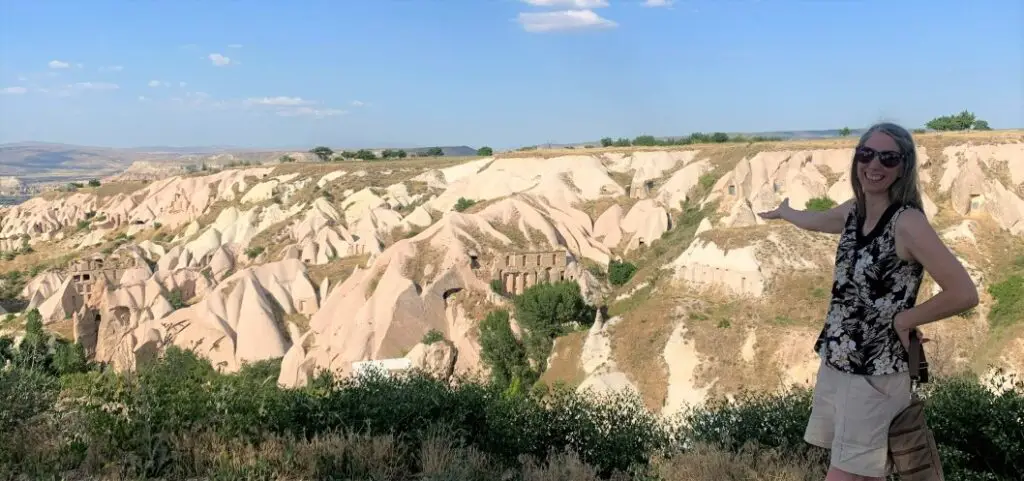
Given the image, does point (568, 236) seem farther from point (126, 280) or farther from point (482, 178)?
point (126, 280)

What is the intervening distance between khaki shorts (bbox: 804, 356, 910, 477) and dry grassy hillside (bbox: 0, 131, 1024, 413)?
1299 centimetres

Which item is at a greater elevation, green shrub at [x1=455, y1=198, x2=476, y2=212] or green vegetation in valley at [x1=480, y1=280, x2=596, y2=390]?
green shrub at [x1=455, y1=198, x2=476, y2=212]

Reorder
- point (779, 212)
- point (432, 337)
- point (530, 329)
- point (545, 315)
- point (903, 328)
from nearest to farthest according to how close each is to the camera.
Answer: point (903, 328), point (779, 212), point (432, 337), point (530, 329), point (545, 315)

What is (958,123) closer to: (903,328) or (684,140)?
(684,140)

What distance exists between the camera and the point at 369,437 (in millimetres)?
5184

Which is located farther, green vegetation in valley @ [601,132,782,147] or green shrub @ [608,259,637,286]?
green vegetation in valley @ [601,132,782,147]

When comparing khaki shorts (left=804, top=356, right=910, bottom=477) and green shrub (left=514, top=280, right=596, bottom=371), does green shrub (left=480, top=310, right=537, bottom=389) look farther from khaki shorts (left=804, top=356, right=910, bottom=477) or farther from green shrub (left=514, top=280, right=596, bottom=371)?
khaki shorts (left=804, top=356, right=910, bottom=477)

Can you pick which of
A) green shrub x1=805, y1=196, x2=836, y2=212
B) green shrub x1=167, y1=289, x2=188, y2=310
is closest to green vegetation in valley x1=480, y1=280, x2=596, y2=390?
green shrub x1=805, y1=196, x2=836, y2=212

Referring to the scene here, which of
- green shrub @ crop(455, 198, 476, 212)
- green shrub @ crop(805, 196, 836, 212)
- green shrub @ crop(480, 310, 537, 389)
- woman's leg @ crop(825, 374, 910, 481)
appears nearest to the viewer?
woman's leg @ crop(825, 374, 910, 481)

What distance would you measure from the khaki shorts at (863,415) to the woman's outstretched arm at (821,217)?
0.68 m

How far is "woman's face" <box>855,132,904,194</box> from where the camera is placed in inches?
116

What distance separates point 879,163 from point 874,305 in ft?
1.88

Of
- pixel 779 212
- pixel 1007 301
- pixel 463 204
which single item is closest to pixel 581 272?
pixel 1007 301

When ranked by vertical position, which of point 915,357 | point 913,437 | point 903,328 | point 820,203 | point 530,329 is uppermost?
point 903,328
